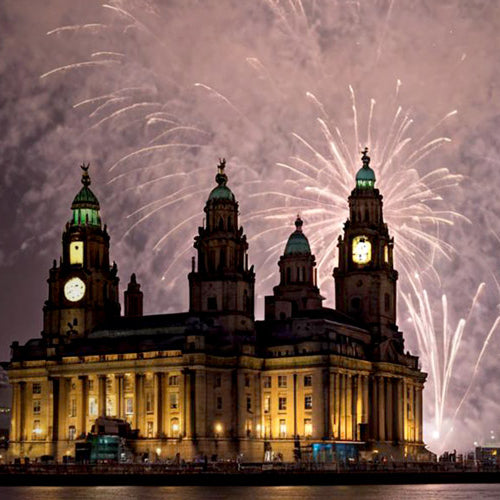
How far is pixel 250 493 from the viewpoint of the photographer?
524 ft

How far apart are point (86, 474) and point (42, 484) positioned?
491 centimetres

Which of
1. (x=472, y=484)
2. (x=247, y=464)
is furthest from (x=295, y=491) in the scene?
(x=472, y=484)

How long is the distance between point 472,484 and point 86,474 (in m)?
45.9

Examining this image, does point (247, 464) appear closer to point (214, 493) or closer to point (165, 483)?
point (165, 483)

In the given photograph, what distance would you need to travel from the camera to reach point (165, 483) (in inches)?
6939

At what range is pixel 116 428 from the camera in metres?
200

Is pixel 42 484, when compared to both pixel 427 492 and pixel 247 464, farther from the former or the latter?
pixel 427 492

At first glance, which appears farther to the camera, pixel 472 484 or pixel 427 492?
pixel 472 484

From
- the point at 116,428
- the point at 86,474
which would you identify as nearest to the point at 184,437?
the point at 116,428

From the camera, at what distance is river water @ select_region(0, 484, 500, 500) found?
152750 millimetres

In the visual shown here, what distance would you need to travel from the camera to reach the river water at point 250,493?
501ft

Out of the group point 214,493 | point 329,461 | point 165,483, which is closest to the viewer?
point 214,493

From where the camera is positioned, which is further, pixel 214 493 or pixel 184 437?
pixel 184 437

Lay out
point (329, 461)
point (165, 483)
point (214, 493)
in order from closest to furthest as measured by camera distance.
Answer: point (214, 493) < point (165, 483) < point (329, 461)
